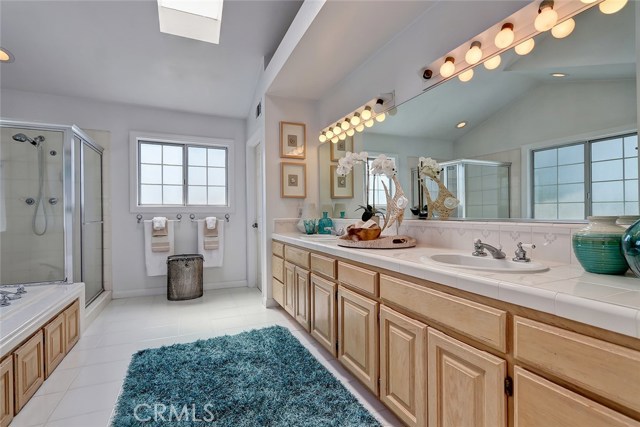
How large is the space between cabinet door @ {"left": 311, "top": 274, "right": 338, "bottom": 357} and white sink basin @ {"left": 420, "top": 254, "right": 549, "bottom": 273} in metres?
0.71

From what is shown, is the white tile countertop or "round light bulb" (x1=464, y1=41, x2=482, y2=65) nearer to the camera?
the white tile countertop

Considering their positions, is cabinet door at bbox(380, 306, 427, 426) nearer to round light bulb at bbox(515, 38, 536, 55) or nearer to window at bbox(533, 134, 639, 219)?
window at bbox(533, 134, 639, 219)

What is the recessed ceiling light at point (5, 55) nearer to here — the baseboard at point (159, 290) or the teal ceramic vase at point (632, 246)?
the baseboard at point (159, 290)

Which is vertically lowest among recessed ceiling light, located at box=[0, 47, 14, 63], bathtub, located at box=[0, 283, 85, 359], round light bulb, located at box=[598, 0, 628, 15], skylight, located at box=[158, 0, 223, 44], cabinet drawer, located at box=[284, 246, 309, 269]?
bathtub, located at box=[0, 283, 85, 359]

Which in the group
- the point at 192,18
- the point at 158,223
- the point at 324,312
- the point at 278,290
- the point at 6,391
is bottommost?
the point at 6,391

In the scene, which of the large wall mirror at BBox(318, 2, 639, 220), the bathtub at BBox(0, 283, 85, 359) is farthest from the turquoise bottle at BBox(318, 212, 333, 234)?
the bathtub at BBox(0, 283, 85, 359)

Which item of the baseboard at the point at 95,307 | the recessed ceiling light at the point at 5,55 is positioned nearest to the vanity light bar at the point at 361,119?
the baseboard at the point at 95,307

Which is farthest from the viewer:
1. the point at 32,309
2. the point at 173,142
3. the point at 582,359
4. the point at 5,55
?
the point at 173,142

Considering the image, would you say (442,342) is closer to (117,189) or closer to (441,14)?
(441,14)

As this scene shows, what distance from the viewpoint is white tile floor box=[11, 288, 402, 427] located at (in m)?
1.63

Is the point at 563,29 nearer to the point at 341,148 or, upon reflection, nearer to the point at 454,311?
the point at 454,311

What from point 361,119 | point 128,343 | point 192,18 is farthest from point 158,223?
point 361,119

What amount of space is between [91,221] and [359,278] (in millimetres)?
3189

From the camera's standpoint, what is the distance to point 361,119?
2.66m
